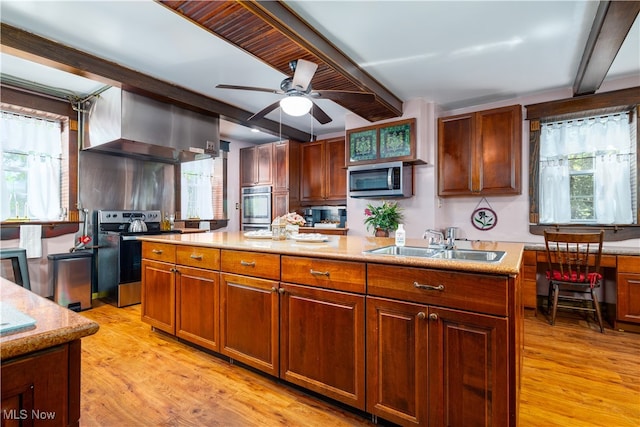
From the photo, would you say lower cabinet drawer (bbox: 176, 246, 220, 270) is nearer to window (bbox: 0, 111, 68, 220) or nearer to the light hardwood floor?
the light hardwood floor

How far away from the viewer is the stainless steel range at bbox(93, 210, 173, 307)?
3854 mm

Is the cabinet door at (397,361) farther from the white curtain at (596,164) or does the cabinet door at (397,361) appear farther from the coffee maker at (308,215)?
the coffee maker at (308,215)

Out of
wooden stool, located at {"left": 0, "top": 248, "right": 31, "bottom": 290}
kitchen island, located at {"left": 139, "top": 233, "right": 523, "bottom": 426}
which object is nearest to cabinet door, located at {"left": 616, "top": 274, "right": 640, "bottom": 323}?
kitchen island, located at {"left": 139, "top": 233, "right": 523, "bottom": 426}

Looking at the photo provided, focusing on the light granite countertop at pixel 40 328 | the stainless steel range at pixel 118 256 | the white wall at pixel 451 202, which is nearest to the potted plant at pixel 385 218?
the white wall at pixel 451 202

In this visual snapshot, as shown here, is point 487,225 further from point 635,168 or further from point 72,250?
point 72,250

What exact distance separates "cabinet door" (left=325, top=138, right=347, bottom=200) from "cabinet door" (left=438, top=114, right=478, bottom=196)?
5.05ft

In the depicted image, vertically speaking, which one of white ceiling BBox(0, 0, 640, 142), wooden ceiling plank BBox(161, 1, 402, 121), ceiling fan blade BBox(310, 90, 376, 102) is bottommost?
ceiling fan blade BBox(310, 90, 376, 102)

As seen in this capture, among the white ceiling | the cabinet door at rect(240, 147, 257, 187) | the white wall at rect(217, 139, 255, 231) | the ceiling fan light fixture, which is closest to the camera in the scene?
the white ceiling

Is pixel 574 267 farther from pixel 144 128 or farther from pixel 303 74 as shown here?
pixel 144 128

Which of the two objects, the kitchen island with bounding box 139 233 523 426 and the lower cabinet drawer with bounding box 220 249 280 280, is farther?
the lower cabinet drawer with bounding box 220 249 280 280

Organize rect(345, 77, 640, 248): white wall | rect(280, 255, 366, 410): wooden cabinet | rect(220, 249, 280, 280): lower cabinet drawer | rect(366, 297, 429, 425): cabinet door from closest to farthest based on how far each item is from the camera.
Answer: rect(366, 297, 429, 425): cabinet door → rect(280, 255, 366, 410): wooden cabinet → rect(220, 249, 280, 280): lower cabinet drawer → rect(345, 77, 640, 248): white wall

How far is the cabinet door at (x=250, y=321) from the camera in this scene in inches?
80.4

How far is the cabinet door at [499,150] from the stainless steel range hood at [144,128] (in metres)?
3.34

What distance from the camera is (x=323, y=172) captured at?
5441mm
